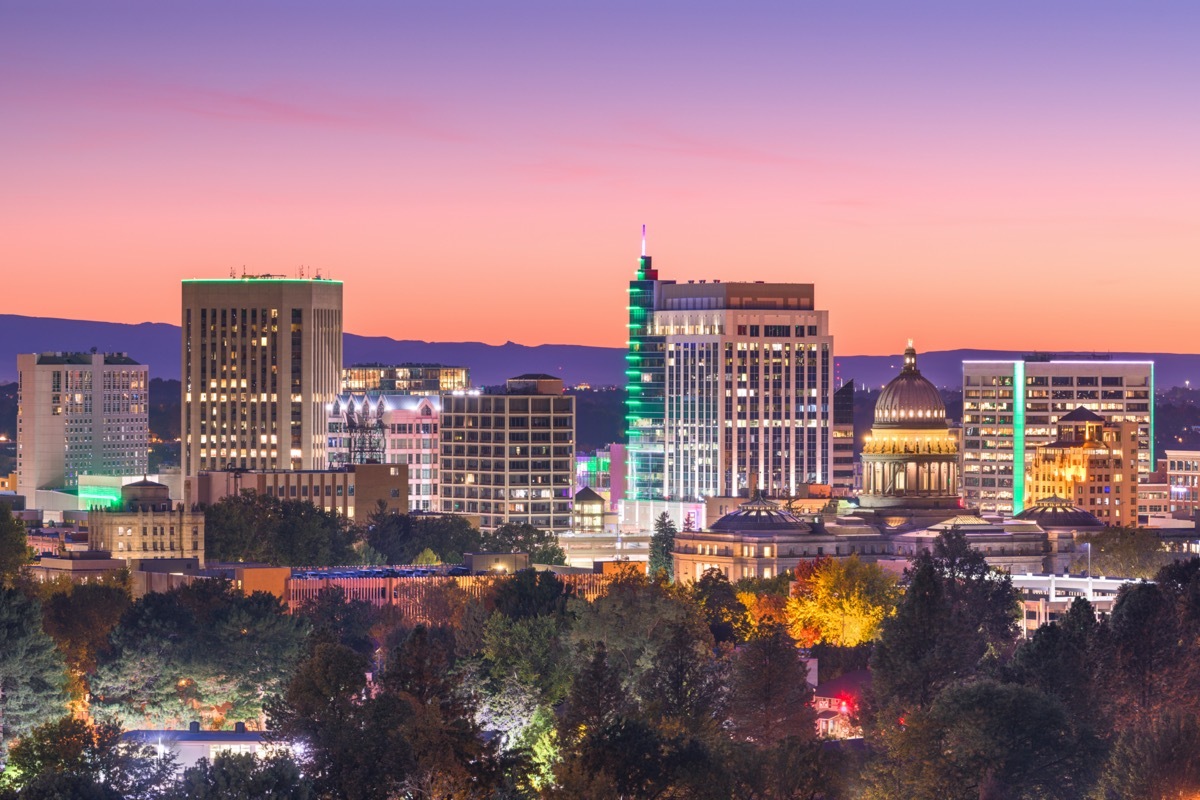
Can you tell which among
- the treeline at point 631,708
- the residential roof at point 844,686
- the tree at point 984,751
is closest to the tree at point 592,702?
the treeline at point 631,708

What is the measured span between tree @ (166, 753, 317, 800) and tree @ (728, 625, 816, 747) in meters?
27.4

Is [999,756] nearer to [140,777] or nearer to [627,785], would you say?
[627,785]

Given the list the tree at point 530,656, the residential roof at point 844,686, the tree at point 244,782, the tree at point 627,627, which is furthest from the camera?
the residential roof at point 844,686

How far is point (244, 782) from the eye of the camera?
138750 millimetres

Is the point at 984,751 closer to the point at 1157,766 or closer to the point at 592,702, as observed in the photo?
the point at 1157,766

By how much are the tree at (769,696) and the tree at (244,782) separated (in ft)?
89.9

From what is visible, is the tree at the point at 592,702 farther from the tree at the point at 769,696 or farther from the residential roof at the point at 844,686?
the residential roof at the point at 844,686

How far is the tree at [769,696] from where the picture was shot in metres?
164

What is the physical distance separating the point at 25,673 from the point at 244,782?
44780 millimetres

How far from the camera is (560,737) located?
149375 millimetres

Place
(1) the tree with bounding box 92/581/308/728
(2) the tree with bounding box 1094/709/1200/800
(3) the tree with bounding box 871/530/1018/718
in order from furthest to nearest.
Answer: (1) the tree with bounding box 92/581/308/728 < (3) the tree with bounding box 871/530/1018/718 < (2) the tree with bounding box 1094/709/1200/800

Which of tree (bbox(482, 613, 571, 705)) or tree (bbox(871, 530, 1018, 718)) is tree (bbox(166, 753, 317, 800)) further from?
tree (bbox(482, 613, 571, 705))

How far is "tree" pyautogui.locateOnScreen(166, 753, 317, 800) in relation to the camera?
138 meters

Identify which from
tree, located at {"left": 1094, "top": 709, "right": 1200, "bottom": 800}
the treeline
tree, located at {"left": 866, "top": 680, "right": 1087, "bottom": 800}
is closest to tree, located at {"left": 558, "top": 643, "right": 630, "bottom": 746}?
the treeline
